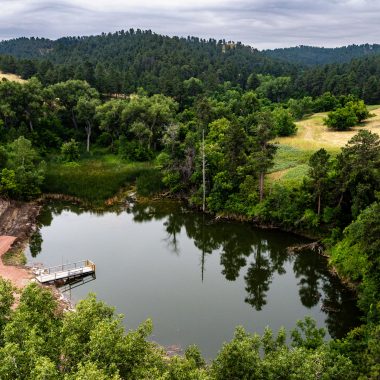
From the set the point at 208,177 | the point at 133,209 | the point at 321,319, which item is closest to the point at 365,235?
the point at 321,319

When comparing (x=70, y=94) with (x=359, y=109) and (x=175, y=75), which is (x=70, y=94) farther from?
(x=359, y=109)

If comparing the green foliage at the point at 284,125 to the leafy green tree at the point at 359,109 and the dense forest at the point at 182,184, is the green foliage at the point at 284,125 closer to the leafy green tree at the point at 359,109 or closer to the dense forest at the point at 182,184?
the dense forest at the point at 182,184

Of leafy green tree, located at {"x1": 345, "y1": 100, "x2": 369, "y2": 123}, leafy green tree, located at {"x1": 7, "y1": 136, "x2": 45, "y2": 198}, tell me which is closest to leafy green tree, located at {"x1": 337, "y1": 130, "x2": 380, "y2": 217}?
leafy green tree, located at {"x1": 7, "y1": 136, "x2": 45, "y2": 198}

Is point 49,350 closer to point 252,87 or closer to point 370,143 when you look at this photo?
point 370,143

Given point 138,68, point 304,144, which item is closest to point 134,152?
point 304,144

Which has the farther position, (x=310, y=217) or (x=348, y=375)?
(x=310, y=217)

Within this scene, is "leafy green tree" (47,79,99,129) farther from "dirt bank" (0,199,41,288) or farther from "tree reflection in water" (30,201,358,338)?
"dirt bank" (0,199,41,288)
